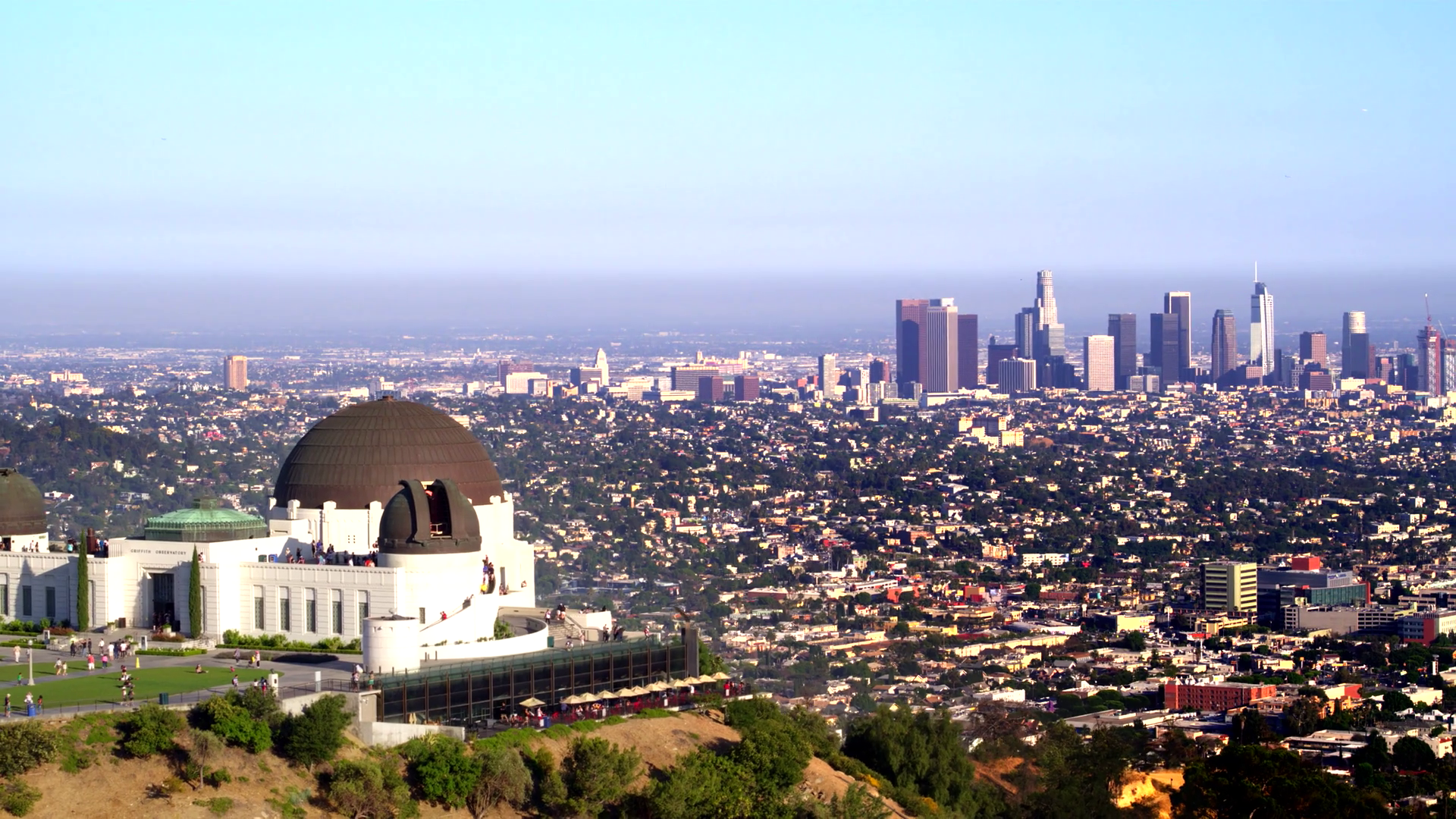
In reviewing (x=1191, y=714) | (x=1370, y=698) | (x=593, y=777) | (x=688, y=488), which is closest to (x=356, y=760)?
(x=593, y=777)

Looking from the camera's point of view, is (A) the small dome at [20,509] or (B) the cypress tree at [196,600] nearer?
(B) the cypress tree at [196,600]

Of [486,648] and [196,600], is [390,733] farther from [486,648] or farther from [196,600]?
[196,600]

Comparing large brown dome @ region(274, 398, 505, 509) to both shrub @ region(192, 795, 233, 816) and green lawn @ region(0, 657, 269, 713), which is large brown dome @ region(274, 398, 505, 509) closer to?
green lawn @ region(0, 657, 269, 713)

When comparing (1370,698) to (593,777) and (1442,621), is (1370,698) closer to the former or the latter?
(1442,621)

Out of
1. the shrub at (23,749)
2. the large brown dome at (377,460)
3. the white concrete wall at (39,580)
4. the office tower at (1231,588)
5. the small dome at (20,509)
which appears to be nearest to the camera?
the shrub at (23,749)

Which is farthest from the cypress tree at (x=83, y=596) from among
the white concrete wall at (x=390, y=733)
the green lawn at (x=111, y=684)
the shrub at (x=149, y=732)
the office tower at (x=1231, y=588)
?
the office tower at (x=1231, y=588)

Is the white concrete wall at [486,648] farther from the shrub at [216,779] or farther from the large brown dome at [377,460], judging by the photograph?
the shrub at [216,779]
